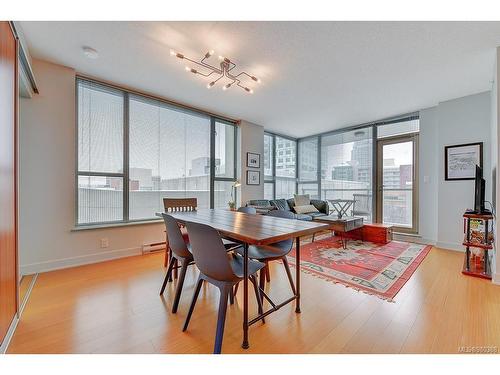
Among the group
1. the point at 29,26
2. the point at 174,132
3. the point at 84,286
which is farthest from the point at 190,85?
the point at 84,286

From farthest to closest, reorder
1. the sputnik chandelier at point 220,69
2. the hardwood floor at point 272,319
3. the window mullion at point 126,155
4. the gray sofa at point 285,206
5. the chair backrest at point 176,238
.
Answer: the gray sofa at point 285,206 → the window mullion at point 126,155 → the sputnik chandelier at point 220,69 → the chair backrest at point 176,238 → the hardwood floor at point 272,319

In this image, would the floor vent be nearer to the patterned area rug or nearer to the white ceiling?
the patterned area rug

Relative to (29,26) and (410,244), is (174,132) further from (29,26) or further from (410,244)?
(410,244)

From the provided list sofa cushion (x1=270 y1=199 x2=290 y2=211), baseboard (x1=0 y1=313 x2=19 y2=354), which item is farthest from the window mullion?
sofa cushion (x1=270 y1=199 x2=290 y2=211)

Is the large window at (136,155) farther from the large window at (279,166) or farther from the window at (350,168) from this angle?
the window at (350,168)

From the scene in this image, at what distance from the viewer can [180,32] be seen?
206 centimetres

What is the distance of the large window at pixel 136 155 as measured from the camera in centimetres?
303

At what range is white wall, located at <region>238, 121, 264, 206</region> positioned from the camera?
4879 millimetres

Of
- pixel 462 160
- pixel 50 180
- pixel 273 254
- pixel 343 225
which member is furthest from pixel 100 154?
pixel 462 160

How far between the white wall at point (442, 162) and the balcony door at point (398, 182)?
198 mm

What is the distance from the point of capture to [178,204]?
3.07 meters

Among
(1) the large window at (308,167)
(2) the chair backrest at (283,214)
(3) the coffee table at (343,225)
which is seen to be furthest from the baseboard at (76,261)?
(1) the large window at (308,167)

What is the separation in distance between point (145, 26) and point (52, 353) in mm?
2615

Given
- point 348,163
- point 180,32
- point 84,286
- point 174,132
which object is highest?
point 180,32
